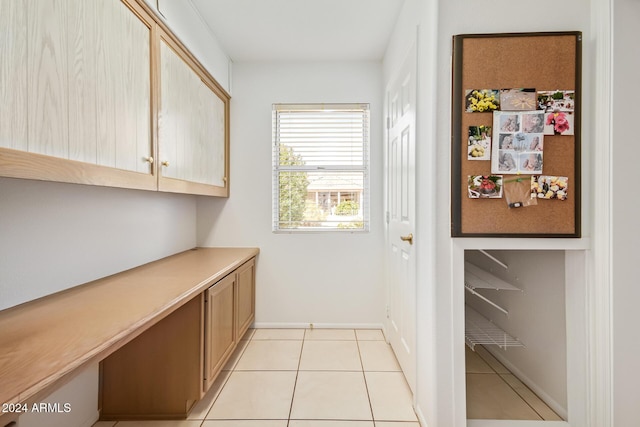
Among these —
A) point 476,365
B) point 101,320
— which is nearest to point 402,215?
point 476,365

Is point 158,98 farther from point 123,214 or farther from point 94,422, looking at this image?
point 94,422

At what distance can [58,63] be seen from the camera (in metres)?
1.20

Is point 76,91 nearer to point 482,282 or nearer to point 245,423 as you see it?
point 245,423

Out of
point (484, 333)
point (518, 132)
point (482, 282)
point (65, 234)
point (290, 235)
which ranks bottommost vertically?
point (484, 333)

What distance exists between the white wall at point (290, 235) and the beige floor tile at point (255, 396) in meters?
0.93

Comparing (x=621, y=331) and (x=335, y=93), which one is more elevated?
(x=335, y=93)

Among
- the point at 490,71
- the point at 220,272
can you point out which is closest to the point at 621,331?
the point at 490,71

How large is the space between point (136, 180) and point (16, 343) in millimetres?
874

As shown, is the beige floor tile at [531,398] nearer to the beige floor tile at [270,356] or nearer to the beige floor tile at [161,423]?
the beige floor tile at [270,356]

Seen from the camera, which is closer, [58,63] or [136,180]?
[58,63]

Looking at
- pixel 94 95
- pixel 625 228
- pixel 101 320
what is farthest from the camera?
pixel 625 228

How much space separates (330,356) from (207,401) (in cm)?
99

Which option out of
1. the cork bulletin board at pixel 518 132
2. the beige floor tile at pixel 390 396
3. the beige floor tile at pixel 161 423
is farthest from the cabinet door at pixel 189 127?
the beige floor tile at pixel 390 396

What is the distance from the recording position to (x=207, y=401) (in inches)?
80.6
